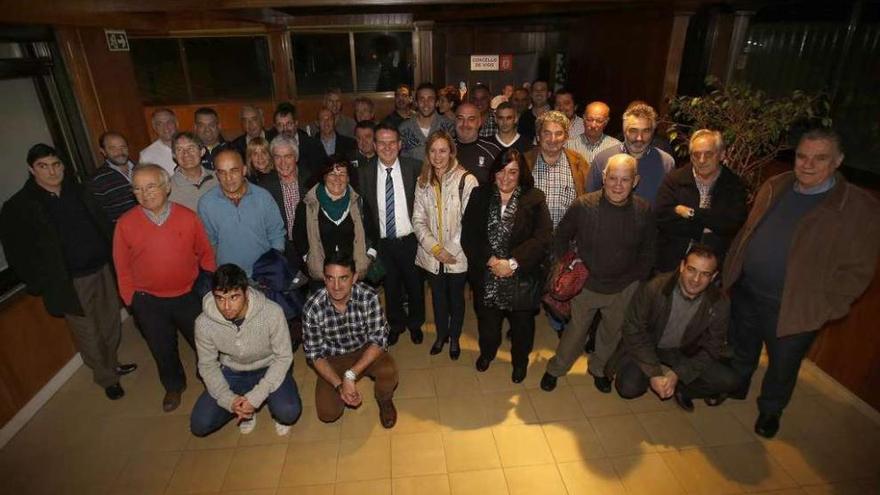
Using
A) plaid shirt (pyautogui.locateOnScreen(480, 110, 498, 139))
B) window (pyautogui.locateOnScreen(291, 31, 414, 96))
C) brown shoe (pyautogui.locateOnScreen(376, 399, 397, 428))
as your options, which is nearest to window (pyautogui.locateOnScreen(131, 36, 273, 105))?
window (pyautogui.locateOnScreen(291, 31, 414, 96))

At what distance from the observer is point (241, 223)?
3529 millimetres

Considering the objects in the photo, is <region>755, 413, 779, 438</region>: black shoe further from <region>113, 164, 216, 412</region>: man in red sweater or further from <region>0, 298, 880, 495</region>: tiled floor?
<region>113, 164, 216, 412</region>: man in red sweater

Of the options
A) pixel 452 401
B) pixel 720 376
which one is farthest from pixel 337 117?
pixel 720 376

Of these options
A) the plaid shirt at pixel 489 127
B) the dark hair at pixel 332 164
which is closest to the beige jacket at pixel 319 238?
the dark hair at pixel 332 164

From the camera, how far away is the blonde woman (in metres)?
3.55

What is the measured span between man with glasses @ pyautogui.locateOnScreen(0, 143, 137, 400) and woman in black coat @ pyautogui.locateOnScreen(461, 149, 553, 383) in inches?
115

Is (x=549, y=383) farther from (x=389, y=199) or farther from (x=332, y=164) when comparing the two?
(x=332, y=164)

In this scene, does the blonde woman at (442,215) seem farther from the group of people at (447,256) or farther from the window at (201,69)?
the window at (201,69)

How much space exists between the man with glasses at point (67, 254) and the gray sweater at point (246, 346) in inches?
49.9

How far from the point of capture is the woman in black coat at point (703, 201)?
10.7 ft

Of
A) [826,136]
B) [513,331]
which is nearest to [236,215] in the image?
[513,331]

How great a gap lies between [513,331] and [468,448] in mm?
975

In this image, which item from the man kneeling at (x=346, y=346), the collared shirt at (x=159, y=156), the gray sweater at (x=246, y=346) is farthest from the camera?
the collared shirt at (x=159, y=156)

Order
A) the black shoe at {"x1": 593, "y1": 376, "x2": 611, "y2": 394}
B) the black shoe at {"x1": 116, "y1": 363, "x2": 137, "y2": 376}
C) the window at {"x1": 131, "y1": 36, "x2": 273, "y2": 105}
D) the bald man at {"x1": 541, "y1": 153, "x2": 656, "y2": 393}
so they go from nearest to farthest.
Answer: the bald man at {"x1": 541, "y1": 153, "x2": 656, "y2": 393} → the black shoe at {"x1": 593, "y1": 376, "x2": 611, "y2": 394} → the black shoe at {"x1": 116, "y1": 363, "x2": 137, "y2": 376} → the window at {"x1": 131, "y1": 36, "x2": 273, "y2": 105}
